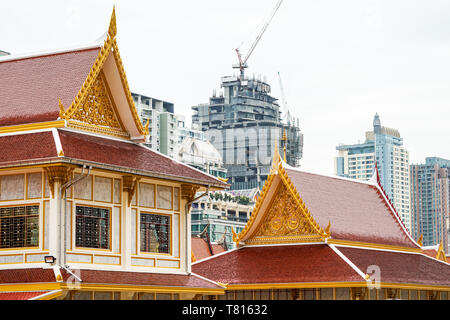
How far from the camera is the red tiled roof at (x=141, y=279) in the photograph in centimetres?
2561

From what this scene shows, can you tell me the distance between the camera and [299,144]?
19712 cm

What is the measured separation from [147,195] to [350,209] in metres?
15.3

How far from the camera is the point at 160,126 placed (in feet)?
555

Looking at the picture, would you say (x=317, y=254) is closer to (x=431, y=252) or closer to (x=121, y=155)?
(x=121, y=155)

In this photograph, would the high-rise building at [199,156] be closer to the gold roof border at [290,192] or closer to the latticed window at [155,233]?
the gold roof border at [290,192]

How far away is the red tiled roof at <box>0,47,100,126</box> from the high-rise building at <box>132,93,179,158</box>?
5271 inches

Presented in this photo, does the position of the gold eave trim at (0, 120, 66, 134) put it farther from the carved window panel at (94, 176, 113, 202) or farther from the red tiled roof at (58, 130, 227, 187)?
the carved window panel at (94, 176, 113, 202)

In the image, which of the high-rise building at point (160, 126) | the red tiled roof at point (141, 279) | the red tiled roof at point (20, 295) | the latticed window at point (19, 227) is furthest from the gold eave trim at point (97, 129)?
the high-rise building at point (160, 126)

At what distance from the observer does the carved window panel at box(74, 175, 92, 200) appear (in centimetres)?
2661

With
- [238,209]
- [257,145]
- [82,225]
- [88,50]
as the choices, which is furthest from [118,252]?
[257,145]

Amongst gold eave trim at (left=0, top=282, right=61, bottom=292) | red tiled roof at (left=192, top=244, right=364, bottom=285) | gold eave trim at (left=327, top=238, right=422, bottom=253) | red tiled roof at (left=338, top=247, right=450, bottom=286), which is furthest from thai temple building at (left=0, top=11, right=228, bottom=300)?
gold eave trim at (left=327, top=238, right=422, bottom=253)

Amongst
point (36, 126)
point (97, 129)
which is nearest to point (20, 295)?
point (36, 126)

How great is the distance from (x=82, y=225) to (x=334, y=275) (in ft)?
39.9

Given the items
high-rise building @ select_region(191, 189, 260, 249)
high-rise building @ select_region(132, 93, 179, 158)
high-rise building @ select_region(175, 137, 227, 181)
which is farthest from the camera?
high-rise building @ select_region(132, 93, 179, 158)
